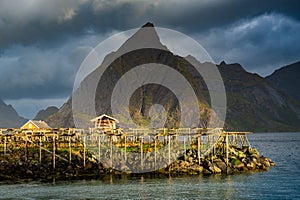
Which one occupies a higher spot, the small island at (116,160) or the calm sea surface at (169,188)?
the small island at (116,160)

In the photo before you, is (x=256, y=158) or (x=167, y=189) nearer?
(x=167, y=189)

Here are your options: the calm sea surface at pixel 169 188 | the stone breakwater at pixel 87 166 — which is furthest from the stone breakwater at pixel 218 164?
the calm sea surface at pixel 169 188

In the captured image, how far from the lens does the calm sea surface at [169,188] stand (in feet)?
174

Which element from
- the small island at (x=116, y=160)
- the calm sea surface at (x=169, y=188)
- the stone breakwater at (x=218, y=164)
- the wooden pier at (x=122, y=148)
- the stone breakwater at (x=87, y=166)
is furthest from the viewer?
the wooden pier at (x=122, y=148)

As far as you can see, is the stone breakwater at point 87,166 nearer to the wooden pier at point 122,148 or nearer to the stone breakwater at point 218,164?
the stone breakwater at point 218,164

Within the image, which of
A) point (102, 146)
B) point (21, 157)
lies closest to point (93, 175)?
point (21, 157)

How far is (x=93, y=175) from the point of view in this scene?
226 ft

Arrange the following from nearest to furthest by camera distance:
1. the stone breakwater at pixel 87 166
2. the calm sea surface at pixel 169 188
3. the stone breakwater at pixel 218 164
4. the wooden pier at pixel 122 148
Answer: the calm sea surface at pixel 169 188 < the stone breakwater at pixel 87 166 < the stone breakwater at pixel 218 164 < the wooden pier at pixel 122 148

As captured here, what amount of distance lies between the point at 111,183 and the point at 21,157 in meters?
20.3

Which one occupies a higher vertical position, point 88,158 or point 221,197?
point 88,158

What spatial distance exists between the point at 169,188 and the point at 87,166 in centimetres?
1851

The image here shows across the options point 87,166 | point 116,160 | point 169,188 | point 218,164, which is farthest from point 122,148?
point 169,188

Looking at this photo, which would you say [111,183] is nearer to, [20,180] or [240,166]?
[20,180]

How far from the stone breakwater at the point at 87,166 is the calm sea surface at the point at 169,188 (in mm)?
4376
